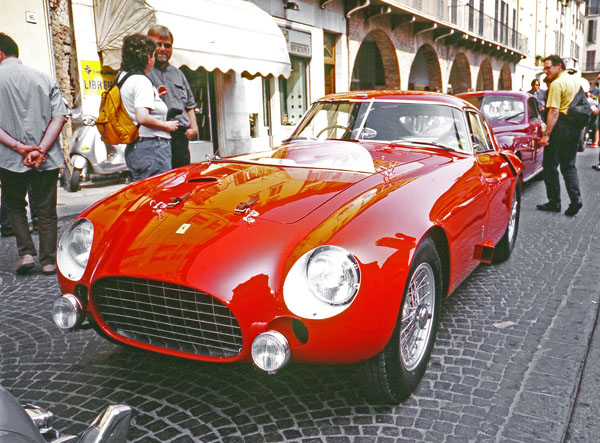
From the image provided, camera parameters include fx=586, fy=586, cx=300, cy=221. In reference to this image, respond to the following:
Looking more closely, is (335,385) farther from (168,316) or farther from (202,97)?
(202,97)

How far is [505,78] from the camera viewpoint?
1400 inches

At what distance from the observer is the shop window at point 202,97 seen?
1323 cm

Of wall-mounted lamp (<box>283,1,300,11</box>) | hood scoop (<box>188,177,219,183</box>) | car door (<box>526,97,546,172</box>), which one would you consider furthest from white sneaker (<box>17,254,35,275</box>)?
wall-mounted lamp (<box>283,1,300,11</box>)

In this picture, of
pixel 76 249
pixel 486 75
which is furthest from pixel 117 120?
pixel 486 75

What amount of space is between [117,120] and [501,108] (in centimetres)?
632

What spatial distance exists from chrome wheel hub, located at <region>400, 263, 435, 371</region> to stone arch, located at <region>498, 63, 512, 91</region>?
34542 mm

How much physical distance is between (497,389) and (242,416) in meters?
1.15

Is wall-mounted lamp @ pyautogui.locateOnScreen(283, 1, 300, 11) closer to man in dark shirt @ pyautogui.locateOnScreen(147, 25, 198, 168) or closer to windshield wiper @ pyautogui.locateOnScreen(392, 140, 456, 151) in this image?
man in dark shirt @ pyautogui.locateOnScreen(147, 25, 198, 168)

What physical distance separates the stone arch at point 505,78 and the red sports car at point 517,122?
27.4m

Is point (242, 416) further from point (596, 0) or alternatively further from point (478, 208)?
point (596, 0)

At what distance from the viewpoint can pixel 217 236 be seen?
238 centimetres

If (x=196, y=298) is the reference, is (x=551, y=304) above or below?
below

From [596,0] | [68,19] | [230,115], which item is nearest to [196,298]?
[68,19]

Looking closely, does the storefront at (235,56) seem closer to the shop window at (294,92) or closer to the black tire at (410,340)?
the shop window at (294,92)
